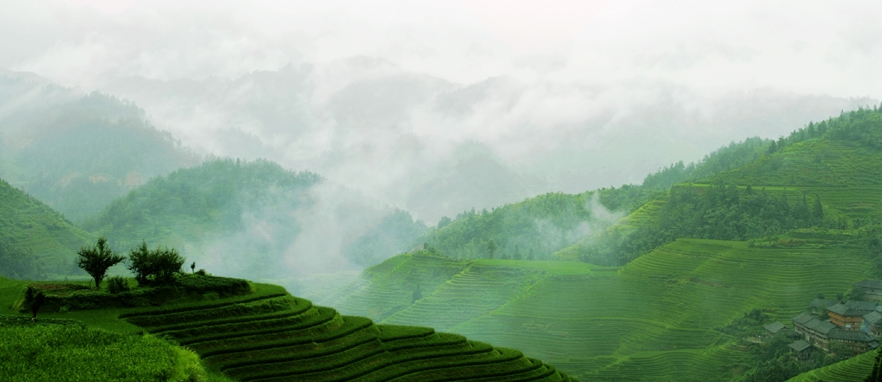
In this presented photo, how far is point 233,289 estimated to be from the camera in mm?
20859

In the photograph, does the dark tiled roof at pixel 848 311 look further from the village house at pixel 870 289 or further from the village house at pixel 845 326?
the village house at pixel 870 289

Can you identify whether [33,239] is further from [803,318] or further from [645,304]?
[803,318]

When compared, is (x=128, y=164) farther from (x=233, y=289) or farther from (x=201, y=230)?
(x=233, y=289)

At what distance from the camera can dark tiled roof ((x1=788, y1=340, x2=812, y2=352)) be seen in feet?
129

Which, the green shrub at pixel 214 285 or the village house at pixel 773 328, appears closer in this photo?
the green shrub at pixel 214 285

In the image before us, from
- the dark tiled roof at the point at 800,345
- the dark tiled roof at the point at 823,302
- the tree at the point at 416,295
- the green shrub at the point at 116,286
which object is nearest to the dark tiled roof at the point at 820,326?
the dark tiled roof at the point at 800,345

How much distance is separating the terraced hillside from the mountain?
766 inches

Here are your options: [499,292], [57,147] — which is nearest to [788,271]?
[499,292]

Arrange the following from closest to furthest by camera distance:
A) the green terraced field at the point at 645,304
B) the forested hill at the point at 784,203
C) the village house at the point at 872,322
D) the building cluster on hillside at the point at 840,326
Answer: the building cluster on hillside at the point at 840,326 → the village house at the point at 872,322 → the green terraced field at the point at 645,304 → the forested hill at the point at 784,203

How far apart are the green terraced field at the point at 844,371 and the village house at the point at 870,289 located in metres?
8.66

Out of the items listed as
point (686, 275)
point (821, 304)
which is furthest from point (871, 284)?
point (686, 275)

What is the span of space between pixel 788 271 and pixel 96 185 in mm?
72411

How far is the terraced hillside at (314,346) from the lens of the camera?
18.0 metres

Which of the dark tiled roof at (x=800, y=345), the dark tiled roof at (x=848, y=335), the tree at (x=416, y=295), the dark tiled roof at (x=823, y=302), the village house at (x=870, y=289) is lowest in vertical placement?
the dark tiled roof at (x=800, y=345)
